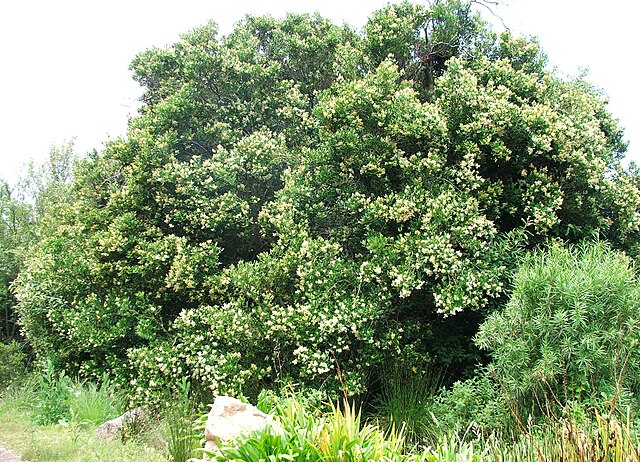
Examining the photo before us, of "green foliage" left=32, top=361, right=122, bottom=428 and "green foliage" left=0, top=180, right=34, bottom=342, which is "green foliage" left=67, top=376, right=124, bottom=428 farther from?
"green foliage" left=0, top=180, right=34, bottom=342

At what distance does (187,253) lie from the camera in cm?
750

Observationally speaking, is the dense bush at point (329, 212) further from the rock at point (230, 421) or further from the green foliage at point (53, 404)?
the rock at point (230, 421)

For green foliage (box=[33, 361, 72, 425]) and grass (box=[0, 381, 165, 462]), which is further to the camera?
green foliage (box=[33, 361, 72, 425])

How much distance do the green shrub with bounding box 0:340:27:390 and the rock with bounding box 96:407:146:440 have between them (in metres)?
6.74

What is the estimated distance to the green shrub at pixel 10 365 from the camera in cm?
1135

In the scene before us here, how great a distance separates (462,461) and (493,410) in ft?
6.99

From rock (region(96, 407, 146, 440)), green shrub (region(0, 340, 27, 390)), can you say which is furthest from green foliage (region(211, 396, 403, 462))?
green shrub (region(0, 340, 27, 390))

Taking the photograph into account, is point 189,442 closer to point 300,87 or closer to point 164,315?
point 164,315

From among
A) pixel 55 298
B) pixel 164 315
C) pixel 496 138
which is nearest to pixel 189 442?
pixel 164 315

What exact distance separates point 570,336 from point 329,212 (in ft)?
13.1

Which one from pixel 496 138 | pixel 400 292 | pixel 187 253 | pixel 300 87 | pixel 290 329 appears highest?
pixel 300 87

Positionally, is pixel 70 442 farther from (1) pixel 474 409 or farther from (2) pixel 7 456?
(1) pixel 474 409

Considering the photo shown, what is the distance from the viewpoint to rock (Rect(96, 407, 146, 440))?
6.00 metres

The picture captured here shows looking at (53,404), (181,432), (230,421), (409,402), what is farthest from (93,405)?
(409,402)
